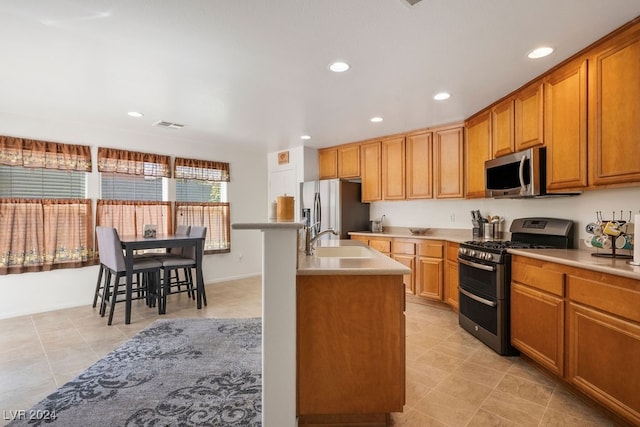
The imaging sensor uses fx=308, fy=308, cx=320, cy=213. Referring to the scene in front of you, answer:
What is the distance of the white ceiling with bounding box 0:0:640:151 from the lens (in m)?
1.71

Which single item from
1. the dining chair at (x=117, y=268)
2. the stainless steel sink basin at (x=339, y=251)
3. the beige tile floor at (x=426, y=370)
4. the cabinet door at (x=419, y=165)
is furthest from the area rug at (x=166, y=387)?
the cabinet door at (x=419, y=165)

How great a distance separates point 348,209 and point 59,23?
3713 mm

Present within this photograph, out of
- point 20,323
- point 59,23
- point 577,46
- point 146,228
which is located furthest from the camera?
point 146,228

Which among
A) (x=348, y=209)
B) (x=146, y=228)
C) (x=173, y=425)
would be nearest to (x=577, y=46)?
(x=348, y=209)

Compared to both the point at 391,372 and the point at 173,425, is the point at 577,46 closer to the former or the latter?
the point at 391,372

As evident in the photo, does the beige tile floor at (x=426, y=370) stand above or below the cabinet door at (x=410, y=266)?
below

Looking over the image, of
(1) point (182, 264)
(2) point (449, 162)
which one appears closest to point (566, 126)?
(2) point (449, 162)

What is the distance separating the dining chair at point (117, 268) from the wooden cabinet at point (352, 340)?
8.62 feet

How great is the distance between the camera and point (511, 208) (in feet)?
11.4

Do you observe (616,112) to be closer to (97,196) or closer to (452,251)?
(452,251)

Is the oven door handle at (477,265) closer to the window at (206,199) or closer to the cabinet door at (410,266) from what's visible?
the cabinet door at (410,266)

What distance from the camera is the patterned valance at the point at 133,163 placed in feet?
13.5

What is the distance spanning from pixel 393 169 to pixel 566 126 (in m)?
2.30

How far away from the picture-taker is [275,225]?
1.46 metres
